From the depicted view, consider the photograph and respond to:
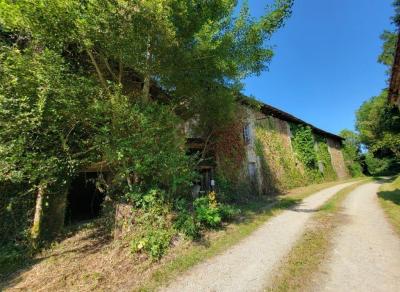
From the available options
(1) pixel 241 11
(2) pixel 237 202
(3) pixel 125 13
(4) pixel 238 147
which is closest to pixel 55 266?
(3) pixel 125 13

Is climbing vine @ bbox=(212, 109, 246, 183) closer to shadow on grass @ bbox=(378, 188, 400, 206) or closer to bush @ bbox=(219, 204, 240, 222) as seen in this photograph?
bush @ bbox=(219, 204, 240, 222)

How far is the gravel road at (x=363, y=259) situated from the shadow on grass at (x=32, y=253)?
6275 millimetres

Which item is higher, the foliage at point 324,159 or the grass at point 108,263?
the foliage at point 324,159

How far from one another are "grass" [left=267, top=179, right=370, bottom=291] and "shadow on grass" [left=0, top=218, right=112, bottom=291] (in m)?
5.37

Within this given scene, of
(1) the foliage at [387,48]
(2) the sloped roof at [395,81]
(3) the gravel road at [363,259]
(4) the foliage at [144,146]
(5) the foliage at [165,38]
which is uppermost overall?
(1) the foliage at [387,48]

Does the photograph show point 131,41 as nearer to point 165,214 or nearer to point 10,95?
point 10,95

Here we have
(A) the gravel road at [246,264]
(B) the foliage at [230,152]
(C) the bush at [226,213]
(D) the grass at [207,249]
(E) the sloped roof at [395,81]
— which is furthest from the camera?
(B) the foliage at [230,152]

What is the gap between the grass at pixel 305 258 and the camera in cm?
475

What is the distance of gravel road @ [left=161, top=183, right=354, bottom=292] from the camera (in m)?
4.96

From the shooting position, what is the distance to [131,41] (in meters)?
7.39

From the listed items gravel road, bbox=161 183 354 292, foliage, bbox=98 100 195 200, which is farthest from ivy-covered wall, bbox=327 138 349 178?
foliage, bbox=98 100 195 200

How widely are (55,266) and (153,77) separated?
6.40 m

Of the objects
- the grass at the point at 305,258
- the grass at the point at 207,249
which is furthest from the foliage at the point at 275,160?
the grass at the point at 305,258

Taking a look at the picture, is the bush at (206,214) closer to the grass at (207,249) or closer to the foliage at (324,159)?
the grass at (207,249)
